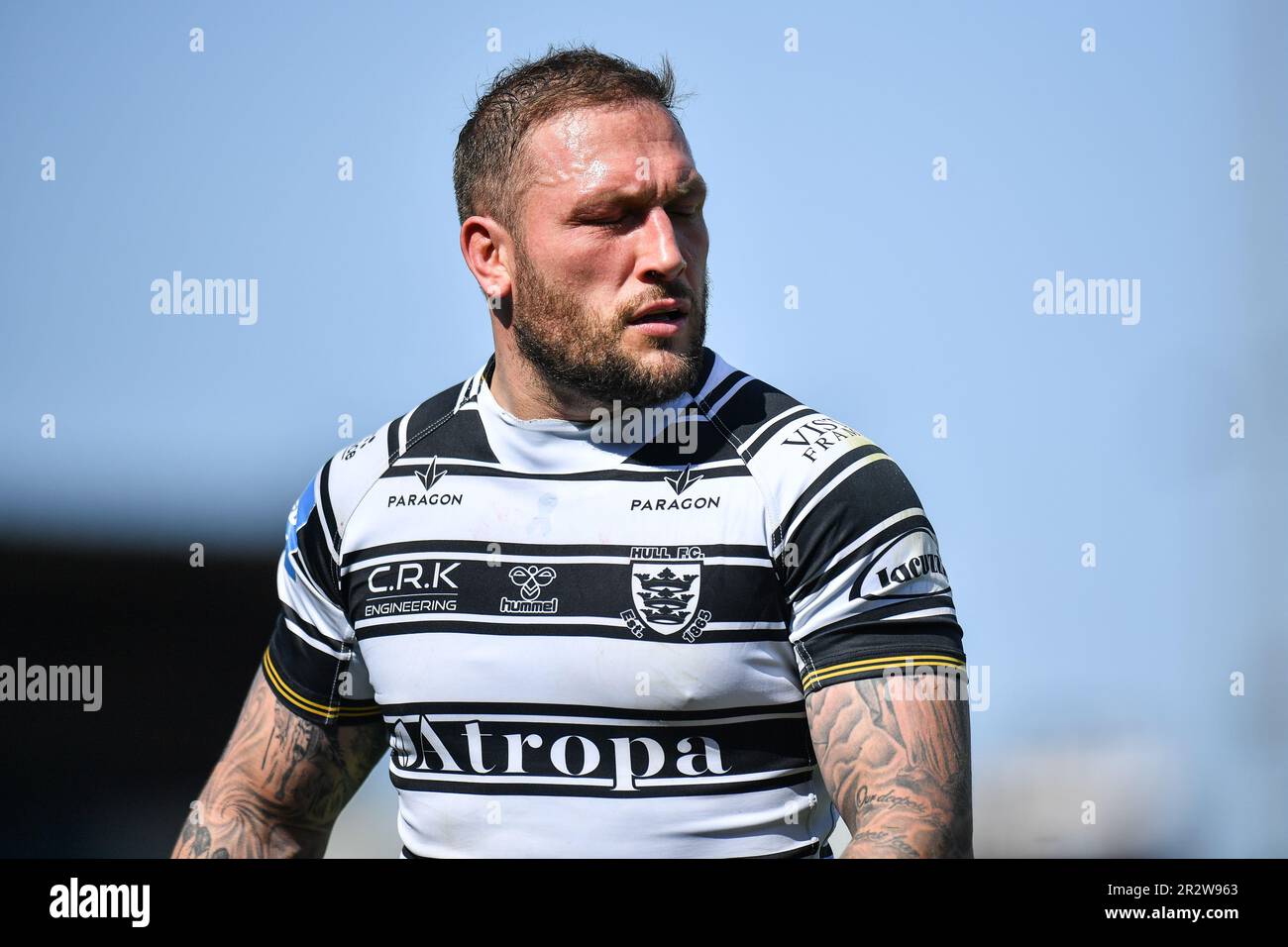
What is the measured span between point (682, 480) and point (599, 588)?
369mm

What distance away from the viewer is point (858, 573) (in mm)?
3385

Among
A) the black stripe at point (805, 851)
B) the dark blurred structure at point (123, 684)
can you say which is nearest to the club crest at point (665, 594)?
the black stripe at point (805, 851)

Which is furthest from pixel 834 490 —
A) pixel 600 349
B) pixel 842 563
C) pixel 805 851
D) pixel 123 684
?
pixel 123 684

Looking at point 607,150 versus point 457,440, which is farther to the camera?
point 457,440

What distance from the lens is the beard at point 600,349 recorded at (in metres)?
3.77

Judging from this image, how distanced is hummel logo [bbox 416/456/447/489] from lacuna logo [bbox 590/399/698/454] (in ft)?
1.56

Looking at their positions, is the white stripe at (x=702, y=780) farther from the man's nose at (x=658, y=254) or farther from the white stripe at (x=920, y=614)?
the man's nose at (x=658, y=254)

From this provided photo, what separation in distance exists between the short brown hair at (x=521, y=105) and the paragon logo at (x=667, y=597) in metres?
1.13

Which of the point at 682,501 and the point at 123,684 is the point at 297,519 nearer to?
the point at 682,501

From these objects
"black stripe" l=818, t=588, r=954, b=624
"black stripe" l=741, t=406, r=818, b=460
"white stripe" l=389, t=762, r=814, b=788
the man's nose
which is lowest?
"white stripe" l=389, t=762, r=814, b=788

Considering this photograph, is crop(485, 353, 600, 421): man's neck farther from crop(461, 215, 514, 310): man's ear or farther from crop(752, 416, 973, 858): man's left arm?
crop(752, 416, 973, 858): man's left arm

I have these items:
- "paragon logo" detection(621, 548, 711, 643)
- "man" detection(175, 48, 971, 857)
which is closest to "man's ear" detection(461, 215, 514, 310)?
"man" detection(175, 48, 971, 857)

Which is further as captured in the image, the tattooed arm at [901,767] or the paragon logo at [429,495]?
the paragon logo at [429,495]
